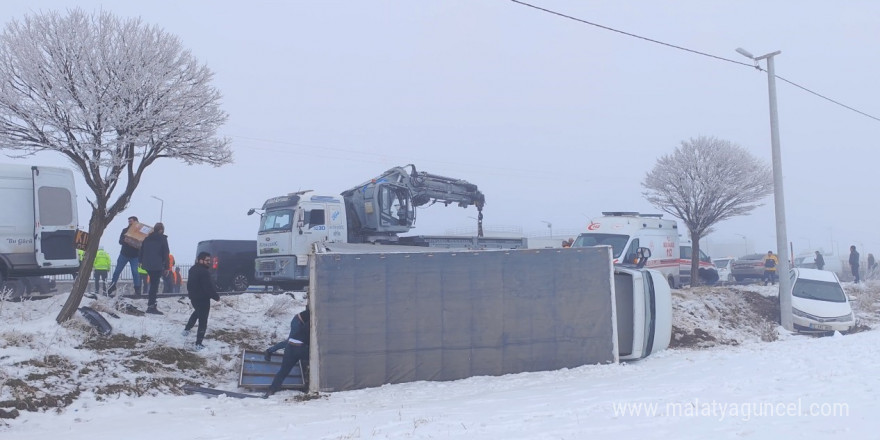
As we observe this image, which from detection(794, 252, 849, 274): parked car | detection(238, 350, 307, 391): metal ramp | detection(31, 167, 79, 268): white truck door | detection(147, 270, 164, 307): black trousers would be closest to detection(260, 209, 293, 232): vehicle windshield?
detection(31, 167, 79, 268): white truck door

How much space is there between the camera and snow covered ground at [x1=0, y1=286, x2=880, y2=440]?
8.31m

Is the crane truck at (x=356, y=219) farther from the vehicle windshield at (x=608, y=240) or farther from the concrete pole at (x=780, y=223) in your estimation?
the concrete pole at (x=780, y=223)

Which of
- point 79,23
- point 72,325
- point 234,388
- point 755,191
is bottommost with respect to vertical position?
→ point 234,388

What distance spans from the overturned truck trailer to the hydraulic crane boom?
8680 millimetres

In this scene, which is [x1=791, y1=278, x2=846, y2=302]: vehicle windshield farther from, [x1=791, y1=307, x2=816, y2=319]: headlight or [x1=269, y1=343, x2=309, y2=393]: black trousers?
[x1=269, y1=343, x2=309, y2=393]: black trousers

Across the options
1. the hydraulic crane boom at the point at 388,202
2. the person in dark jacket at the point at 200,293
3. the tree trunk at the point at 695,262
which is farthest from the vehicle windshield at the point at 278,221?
the tree trunk at the point at 695,262

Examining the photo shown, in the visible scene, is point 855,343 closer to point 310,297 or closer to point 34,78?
point 310,297

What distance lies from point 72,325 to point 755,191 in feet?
83.3

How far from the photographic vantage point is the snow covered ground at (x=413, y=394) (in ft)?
27.3

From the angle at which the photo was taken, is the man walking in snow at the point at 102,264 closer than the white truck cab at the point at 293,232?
No

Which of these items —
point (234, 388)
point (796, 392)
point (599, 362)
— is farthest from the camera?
point (599, 362)

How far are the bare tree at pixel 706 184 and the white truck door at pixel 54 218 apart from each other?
70.9 feet

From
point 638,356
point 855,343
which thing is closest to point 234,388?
point 638,356

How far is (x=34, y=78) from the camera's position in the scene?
12.6 meters
